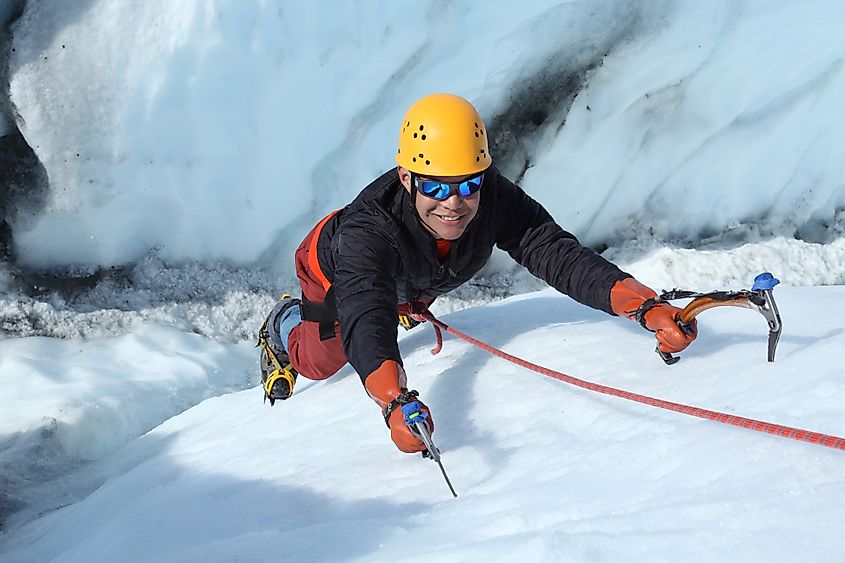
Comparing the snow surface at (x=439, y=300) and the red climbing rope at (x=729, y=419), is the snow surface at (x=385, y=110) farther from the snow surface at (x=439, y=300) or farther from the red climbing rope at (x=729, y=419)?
the red climbing rope at (x=729, y=419)

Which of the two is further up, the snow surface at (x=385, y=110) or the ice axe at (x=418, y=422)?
the snow surface at (x=385, y=110)

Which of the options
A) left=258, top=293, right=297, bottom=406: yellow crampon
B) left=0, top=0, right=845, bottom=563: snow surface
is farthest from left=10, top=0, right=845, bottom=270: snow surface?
left=258, top=293, right=297, bottom=406: yellow crampon

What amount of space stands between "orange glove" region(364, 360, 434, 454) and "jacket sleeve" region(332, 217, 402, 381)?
0.03 metres

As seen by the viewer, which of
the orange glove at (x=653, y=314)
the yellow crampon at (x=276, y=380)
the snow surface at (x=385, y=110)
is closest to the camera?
the orange glove at (x=653, y=314)

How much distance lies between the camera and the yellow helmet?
1911mm

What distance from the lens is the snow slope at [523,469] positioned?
1.17 metres

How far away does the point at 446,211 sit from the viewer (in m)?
1.97

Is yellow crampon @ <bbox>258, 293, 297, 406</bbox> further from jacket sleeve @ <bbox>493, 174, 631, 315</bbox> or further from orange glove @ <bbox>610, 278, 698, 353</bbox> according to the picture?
orange glove @ <bbox>610, 278, 698, 353</bbox>

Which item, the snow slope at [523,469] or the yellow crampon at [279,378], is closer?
the snow slope at [523,469]

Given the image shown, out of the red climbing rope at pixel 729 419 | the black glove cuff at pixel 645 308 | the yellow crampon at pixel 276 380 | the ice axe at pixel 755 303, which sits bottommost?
the red climbing rope at pixel 729 419

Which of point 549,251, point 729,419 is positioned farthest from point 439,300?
point 729,419

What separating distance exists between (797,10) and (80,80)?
3220 millimetres

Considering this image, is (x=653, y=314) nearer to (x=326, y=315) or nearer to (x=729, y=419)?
(x=729, y=419)

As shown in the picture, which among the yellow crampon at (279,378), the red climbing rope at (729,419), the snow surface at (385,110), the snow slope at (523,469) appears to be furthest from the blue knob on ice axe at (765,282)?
the snow surface at (385,110)
